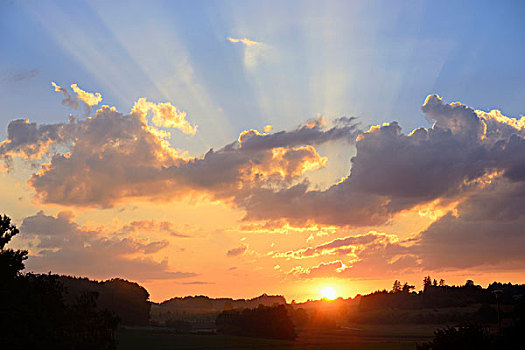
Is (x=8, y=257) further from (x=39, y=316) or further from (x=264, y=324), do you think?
(x=264, y=324)

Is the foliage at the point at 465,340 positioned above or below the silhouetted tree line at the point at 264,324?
below

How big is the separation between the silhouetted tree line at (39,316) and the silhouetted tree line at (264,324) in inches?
4501

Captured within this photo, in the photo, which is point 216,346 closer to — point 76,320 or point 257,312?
point 257,312

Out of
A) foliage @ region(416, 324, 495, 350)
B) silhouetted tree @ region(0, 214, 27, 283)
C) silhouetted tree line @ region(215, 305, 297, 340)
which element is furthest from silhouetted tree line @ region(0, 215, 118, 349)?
silhouetted tree line @ region(215, 305, 297, 340)

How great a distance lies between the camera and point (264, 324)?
16588 cm

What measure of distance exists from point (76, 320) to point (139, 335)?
11374cm

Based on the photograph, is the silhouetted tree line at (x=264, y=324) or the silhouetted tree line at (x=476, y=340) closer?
the silhouetted tree line at (x=476, y=340)

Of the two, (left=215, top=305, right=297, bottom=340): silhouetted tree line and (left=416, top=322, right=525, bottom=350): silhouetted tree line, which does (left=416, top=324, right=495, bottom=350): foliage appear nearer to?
(left=416, top=322, right=525, bottom=350): silhouetted tree line

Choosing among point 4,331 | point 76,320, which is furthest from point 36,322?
point 76,320

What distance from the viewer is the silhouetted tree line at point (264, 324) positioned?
533 feet

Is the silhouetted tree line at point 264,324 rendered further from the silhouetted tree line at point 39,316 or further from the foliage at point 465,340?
the foliage at point 465,340

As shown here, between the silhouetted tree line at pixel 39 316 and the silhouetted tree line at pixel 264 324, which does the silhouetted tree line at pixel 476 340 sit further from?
the silhouetted tree line at pixel 264 324

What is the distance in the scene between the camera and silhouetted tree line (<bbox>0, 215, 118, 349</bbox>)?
1689 inches

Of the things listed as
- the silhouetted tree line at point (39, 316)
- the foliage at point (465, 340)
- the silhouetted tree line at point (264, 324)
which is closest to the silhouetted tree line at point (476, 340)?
the foliage at point (465, 340)
